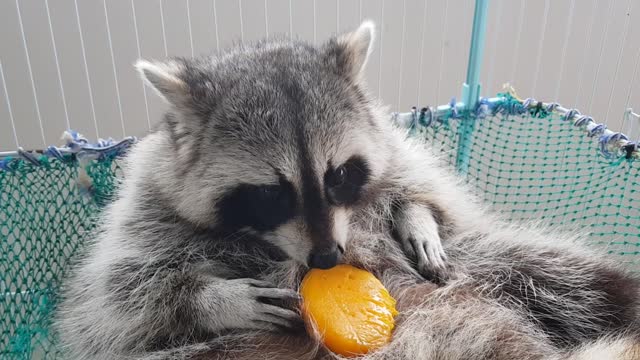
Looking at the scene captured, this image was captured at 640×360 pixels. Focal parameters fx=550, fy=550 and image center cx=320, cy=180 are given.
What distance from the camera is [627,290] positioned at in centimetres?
126

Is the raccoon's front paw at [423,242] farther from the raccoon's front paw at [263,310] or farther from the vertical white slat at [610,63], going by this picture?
the vertical white slat at [610,63]

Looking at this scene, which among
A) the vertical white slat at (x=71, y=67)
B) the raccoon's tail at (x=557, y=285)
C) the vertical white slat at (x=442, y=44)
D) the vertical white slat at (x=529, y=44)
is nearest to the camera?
the raccoon's tail at (x=557, y=285)

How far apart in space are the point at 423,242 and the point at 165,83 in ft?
2.39

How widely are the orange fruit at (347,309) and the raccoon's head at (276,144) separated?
0.08 metres

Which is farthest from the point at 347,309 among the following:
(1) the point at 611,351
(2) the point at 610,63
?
(2) the point at 610,63

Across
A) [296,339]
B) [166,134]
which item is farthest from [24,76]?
[296,339]

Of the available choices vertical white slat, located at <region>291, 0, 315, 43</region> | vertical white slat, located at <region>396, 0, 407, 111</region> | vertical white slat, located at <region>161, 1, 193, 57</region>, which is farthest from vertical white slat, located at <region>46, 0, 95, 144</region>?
vertical white slat, located at <region>396, 0, 407, 111</region>

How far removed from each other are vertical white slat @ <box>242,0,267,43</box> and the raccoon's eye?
3.78 ft

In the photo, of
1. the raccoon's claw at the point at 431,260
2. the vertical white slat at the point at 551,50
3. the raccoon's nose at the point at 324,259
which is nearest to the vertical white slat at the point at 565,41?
the vertical white slat at the point at 551,50

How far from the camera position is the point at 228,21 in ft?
7.49

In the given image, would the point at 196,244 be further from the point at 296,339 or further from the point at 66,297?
the point at 66,297

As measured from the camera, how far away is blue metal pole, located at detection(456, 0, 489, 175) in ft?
6.52

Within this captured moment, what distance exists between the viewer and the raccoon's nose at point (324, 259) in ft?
3.62

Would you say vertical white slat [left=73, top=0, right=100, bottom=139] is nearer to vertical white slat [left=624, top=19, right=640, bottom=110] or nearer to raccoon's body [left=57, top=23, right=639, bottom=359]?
raccoon's body [left=57, top=23, right=639, bottom=359]
